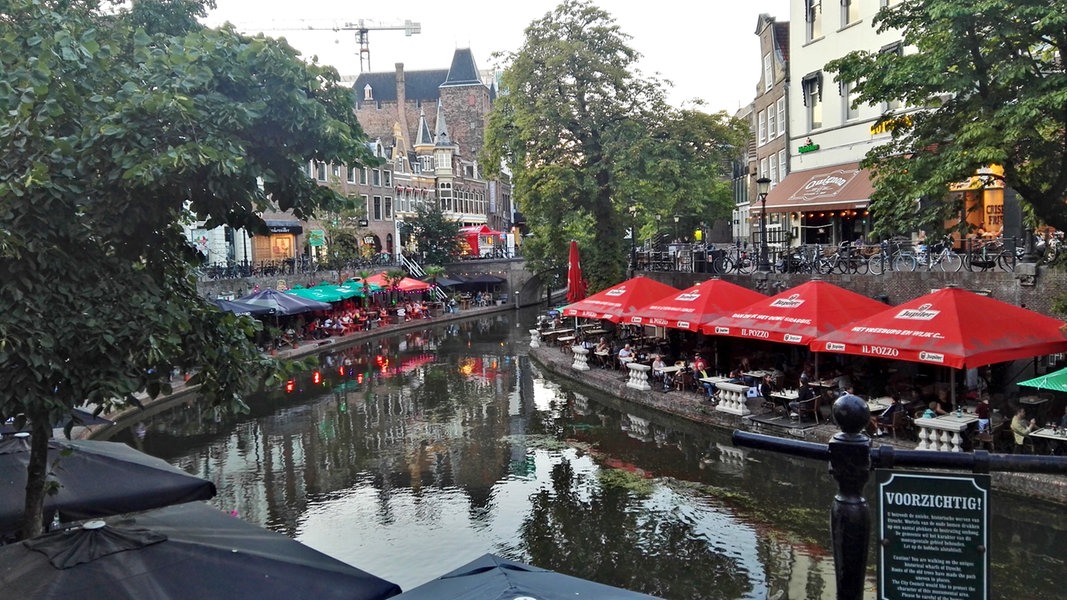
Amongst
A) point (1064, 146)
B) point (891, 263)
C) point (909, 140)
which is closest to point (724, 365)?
point (891, 263)

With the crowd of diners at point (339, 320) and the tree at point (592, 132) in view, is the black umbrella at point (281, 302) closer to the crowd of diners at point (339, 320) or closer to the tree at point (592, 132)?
the crowd of diners at point (339, 320)

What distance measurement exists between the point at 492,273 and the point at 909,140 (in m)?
49.0

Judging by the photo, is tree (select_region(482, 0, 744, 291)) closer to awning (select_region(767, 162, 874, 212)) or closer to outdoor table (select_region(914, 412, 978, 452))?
awning (select_region(767, 162, 874, 212))

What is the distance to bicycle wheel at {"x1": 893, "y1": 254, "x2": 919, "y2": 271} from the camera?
20.1 meters

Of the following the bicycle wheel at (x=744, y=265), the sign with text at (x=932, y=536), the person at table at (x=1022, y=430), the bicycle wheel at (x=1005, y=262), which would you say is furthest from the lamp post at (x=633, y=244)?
the sign with text at (x=932, y=536)

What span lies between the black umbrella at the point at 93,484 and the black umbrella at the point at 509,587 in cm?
383

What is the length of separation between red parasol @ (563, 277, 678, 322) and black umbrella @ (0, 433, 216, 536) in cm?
1761

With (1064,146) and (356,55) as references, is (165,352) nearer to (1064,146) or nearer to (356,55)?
(1064,146)

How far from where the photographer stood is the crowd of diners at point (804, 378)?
1592 centimetres

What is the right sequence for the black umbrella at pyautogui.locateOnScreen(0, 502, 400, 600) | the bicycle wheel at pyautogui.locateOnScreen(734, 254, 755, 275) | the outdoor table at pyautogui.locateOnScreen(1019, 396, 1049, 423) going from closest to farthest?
the black umbrella at pyautogui.locateOnScreen(0, 502, 400, 600) < the outdoor table at pyautogui.locateOnScreen(1019, 396, 1049, 423) < the bicycle wheel at pyautogui.locateOnScreen(734, 254, 755, 275)

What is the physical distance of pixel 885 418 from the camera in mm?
15898

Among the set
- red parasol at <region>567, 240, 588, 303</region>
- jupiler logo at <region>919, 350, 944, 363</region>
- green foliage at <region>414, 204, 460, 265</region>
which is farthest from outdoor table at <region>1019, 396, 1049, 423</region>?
green foliage at <region>414, 204, 460, 265</region>

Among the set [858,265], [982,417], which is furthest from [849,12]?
[982,417]

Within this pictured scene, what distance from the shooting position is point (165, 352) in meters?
6.86
